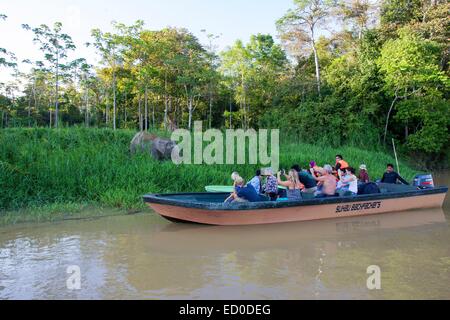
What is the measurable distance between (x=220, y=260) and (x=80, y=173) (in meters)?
5.14

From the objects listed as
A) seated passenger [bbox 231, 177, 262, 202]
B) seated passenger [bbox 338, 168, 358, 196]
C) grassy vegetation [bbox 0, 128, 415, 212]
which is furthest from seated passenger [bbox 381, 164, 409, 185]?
seated passenger [bbox 231, 177, 262, 202]

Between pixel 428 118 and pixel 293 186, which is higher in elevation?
pixel 428 118

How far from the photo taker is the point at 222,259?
550cm

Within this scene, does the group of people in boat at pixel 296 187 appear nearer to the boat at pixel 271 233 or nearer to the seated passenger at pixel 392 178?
the boat at pixel 271 233

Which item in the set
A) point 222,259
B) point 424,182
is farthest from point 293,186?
point 424,182

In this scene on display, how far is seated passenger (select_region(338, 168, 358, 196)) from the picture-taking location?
8789mm

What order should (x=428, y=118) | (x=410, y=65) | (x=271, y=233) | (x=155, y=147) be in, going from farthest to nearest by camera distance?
(x=428, y=118), (x=410, y=65), (x=155, y=147), (x=271, y=233)

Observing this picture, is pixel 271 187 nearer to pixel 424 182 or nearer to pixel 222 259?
pixel 222 259

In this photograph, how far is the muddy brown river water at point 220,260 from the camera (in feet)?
14.4

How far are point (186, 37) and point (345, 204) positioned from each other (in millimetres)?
19545

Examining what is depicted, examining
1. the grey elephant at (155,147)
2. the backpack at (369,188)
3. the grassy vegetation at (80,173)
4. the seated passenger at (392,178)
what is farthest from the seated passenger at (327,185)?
the grey elephant at (155,147)

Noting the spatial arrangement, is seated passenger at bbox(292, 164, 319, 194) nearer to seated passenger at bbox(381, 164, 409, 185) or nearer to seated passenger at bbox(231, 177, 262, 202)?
seated passenger at bbox(231, 177, 262, 202)

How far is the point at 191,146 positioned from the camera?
12.4 meters

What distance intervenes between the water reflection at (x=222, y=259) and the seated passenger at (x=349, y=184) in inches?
35.5
